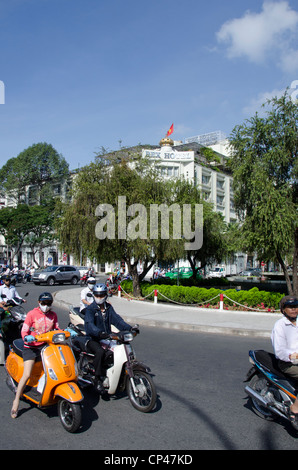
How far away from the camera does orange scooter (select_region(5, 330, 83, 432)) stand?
4402 millimetres

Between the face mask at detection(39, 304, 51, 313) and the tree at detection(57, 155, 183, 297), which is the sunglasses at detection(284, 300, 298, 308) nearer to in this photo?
the face mask at detection(39, 304, 51, 313)

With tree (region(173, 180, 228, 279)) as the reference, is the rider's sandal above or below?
below

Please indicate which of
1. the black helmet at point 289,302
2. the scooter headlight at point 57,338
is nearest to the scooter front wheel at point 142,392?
the scooter headlight at point 57,338

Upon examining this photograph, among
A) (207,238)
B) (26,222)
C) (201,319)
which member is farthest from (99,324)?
(26,222)

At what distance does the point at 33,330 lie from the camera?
5.20 m

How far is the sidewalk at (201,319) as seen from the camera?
11.5m

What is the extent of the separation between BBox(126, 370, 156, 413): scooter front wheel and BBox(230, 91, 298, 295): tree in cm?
1113

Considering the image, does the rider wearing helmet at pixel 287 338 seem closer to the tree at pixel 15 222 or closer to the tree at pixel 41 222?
the tree at pixel 41 222

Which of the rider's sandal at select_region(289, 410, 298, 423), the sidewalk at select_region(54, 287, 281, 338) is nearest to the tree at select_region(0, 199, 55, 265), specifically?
the sidewalk at select_region(54, 287, 281, 338)

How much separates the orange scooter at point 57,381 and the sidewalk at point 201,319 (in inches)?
294

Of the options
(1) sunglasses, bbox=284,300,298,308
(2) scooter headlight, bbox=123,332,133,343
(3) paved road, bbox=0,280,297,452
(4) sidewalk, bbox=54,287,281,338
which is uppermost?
(1) sunglasses, bbox=284,300,298,308

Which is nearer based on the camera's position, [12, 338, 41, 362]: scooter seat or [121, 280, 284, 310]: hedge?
[12, 338, 41, 362]: scooter seat
